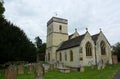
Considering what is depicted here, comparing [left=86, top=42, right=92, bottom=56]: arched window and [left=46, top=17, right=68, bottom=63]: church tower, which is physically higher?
[left=46, top=17, right=68, bottom=63]: church tower

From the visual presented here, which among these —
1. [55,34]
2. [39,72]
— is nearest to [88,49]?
[55,34]

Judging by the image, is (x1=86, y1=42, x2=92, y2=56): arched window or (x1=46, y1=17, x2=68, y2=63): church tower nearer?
(x1=86, y1=42, x2=92, y2=56): arched window

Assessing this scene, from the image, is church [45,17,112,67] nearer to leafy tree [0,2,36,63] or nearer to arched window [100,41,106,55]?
arched window [100,41,106,55]

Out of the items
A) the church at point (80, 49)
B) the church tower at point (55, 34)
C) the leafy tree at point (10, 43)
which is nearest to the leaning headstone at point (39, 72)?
the leafy tree at point (10, 43)

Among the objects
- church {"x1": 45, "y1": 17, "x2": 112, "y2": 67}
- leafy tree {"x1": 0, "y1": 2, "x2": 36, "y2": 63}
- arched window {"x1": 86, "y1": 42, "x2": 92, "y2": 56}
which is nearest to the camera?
leafy tree {"x1": 0, "y1": 2, "x2": 36, "y2": 63}

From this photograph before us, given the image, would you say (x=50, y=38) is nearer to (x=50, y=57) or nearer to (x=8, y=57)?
(x=50, y=57)

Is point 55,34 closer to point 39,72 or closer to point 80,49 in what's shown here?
point 80,49

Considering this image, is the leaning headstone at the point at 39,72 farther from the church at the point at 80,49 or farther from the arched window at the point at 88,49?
the arched window at the point at 88,49

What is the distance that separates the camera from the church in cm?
3720

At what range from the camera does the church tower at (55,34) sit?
4788 cm

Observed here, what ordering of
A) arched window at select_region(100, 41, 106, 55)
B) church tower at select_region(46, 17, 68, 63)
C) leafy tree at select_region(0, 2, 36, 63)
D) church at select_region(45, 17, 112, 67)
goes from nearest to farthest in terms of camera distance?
1. leafy tree at select_region(0, 2, 36, 63)
2. church at select_region(45, 17, 112, 67)
3. arched window at select_region(100, 41, 106, 55)
4. church tower at select_region(46, 17, 68, 63)

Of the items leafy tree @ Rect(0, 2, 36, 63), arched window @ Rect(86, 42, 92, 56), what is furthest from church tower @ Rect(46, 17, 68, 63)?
arched window @ Rect(86, 42, 92, 56)

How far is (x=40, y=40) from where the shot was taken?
108 metres

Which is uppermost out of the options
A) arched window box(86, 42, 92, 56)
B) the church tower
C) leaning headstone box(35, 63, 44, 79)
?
the church tower
